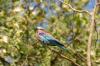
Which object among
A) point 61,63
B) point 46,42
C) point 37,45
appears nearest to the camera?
point 46,42

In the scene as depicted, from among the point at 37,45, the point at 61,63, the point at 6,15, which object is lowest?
the point at 61,63

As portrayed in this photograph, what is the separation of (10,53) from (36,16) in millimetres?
716

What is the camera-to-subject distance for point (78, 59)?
585 centimetres

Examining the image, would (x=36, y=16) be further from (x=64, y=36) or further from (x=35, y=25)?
(x=64, y=36)

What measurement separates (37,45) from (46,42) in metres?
0.55

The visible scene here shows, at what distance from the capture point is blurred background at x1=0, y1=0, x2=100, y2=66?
553 centimetres

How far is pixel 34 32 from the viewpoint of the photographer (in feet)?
18.5

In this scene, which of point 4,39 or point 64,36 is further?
point 64,36

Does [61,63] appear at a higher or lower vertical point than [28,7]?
lower

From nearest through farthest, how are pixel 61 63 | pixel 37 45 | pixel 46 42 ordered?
1. pixel 46 42
2. pixel 37 45
3. pixel 61 63

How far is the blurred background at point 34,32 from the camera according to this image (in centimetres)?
553

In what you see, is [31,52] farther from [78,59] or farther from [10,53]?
[78,59]

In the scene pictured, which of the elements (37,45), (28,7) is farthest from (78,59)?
(28,7)

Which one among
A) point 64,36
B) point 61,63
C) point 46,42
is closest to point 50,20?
point 64,36
